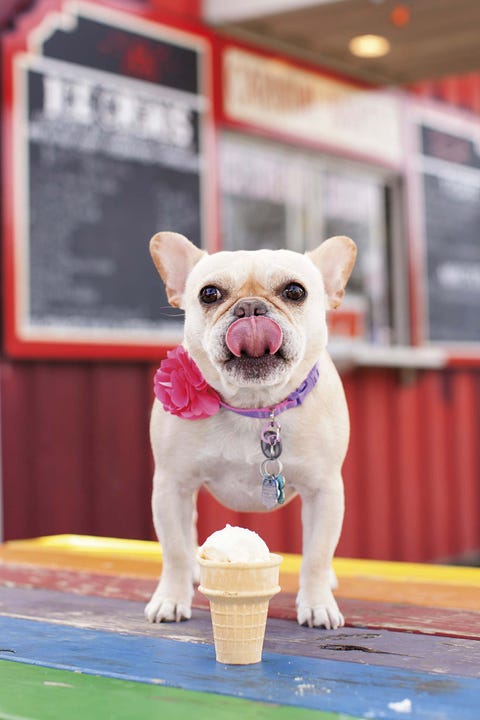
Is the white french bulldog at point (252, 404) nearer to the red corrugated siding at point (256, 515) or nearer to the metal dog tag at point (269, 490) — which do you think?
the metal dog tag at point (269, 490)

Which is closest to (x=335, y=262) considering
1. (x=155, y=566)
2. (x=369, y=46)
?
(x=155, y=566)

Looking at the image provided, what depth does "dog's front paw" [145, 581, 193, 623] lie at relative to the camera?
58.8 inches

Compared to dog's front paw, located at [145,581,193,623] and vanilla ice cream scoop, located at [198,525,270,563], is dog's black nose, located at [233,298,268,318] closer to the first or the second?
vanilla ice cream scoop, located at [198,525,270,563]

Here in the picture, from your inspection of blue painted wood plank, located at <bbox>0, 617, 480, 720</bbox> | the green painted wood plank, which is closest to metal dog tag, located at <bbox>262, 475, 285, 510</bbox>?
blue painted wood plank, located at <bbox>0, 617, 480, 720</bbox>

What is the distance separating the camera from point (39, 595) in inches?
69.5

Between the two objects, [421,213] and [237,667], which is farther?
[421,213]

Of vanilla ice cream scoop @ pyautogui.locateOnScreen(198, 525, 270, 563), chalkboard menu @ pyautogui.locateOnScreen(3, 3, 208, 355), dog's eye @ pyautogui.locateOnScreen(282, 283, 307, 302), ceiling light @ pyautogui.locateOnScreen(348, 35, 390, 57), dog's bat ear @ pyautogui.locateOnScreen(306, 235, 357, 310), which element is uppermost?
ceiling light @ pyautogui.locateOnScreen(348, 35, 390, 57)

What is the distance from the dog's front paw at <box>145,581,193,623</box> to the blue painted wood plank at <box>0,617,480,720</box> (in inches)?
3.9

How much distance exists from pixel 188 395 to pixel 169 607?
34cm

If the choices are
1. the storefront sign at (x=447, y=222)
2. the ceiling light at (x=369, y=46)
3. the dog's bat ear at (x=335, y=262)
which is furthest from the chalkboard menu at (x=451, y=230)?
the dog's bat ear at (x=335, y=262)

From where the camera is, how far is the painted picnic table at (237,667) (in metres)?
1.05

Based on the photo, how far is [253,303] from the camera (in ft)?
4.24

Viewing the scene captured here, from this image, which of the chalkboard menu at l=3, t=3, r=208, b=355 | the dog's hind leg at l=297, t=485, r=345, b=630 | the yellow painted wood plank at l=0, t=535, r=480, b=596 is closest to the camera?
the dog's hind leg at l=297, t=485, r=345, b=630

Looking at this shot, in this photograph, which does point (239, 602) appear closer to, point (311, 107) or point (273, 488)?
point (273, 488)
